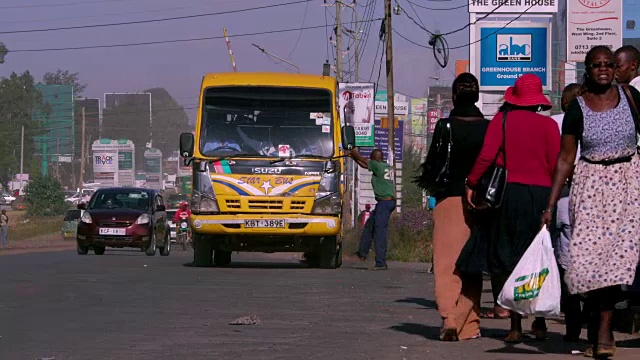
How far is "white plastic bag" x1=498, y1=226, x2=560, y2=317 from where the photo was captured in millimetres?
7824

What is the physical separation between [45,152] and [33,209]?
65147 millimetres

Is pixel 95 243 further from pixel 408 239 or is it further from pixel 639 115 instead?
pixel 639 115

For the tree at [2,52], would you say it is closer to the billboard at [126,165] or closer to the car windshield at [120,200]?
the billboard at [126,165]

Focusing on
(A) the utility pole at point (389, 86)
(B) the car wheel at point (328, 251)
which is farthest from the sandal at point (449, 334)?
(A) the utility pole at point (389, 86)

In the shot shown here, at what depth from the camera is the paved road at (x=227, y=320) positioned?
27.5 feet

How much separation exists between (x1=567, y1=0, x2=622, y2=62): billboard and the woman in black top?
26.5 metres

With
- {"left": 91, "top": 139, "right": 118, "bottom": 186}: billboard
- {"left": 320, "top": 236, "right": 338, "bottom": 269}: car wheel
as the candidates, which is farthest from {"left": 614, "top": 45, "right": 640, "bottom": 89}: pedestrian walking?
{"left": 91, "top": 139, "right": 118, "bottom": 186}: billboard

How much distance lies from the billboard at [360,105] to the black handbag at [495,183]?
36.6 meters

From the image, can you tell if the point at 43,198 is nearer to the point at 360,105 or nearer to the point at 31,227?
the point at 31,227

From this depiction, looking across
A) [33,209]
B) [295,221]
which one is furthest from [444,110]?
[295,221]

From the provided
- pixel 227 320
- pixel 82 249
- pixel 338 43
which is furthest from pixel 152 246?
pixel 338 43

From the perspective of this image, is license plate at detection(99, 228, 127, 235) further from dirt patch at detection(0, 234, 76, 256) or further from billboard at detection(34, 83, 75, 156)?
billboard at detection(34, 83, 75, 156)

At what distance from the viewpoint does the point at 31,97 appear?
158 meters

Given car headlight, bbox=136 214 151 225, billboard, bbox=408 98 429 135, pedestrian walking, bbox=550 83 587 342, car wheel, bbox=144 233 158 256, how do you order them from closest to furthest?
pedestrian walking, bbox=550 83 587 342 < car headlight, bbox=136 214 151 225 < car wheel, bbox=144 233 158 256 < billboard, bbox=408 98 429 135
